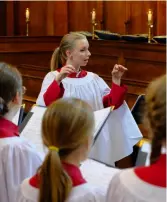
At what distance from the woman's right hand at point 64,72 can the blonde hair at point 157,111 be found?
155 centimetres

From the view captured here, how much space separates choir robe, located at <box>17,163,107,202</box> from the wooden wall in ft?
18.2

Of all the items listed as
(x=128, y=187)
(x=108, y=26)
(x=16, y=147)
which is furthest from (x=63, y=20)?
(x=128, y=187)

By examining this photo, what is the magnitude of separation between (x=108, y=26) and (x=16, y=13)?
1.95 m

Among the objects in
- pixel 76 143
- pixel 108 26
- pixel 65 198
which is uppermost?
pixel 108 26

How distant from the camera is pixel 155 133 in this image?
4.18 ft

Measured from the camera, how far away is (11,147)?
1891 millimetres

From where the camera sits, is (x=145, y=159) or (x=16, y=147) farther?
(x=16, y=147)

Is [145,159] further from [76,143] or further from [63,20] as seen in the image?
[63,20]

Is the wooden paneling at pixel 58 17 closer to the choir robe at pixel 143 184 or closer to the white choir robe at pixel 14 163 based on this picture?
the white choir robe at pixel 14 163

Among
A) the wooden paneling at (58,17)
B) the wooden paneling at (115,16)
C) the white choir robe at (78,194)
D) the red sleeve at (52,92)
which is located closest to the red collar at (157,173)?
the white choir robe at (78,194)

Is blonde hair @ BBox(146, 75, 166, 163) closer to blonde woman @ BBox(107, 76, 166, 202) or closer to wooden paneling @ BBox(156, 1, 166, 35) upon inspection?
blonde woman @ BBox(107, 76, 166, 202)

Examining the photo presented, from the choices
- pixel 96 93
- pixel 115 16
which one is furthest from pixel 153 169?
pixel 115 16

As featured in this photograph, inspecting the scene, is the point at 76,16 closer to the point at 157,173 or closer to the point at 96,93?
the point at 96,93

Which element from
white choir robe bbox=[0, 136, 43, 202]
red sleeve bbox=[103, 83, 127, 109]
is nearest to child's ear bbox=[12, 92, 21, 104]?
white choir robe bbox=[0, 136, 43, 202]
